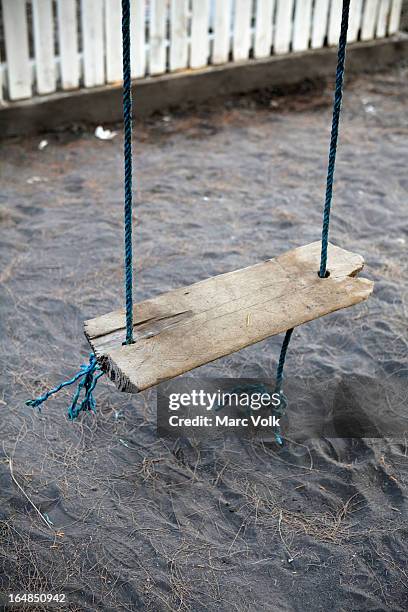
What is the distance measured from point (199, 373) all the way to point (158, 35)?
3347 mm

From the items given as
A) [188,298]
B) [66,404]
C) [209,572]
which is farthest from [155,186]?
[209,572]

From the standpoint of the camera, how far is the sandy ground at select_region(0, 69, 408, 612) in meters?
2.55

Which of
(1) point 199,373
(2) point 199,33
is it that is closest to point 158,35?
(2) point 199,33

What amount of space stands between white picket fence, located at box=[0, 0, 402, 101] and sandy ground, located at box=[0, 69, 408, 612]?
47 centimetres

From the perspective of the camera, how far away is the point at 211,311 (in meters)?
2.53

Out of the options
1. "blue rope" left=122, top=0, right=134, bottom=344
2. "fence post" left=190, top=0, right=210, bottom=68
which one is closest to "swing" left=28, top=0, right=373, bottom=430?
"blue rope" left=122, top=0, right=134, bottom=344

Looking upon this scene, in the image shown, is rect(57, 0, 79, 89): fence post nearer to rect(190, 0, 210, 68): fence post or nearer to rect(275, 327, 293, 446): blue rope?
rect(190, 0, 210, 68): fence post

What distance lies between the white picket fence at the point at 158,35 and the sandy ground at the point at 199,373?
47 cm

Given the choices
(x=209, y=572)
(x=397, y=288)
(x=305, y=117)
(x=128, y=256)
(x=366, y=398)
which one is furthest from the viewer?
(x=305, y=117)

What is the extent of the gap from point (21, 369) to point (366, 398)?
1.52 metres

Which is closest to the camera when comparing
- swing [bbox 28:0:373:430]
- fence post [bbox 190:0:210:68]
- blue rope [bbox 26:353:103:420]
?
swing [bbox 28:0:373:430]

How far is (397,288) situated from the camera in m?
3.96

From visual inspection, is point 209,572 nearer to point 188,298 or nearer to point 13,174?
point 188,298

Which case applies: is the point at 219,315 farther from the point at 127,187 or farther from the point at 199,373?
the point at 199,373
